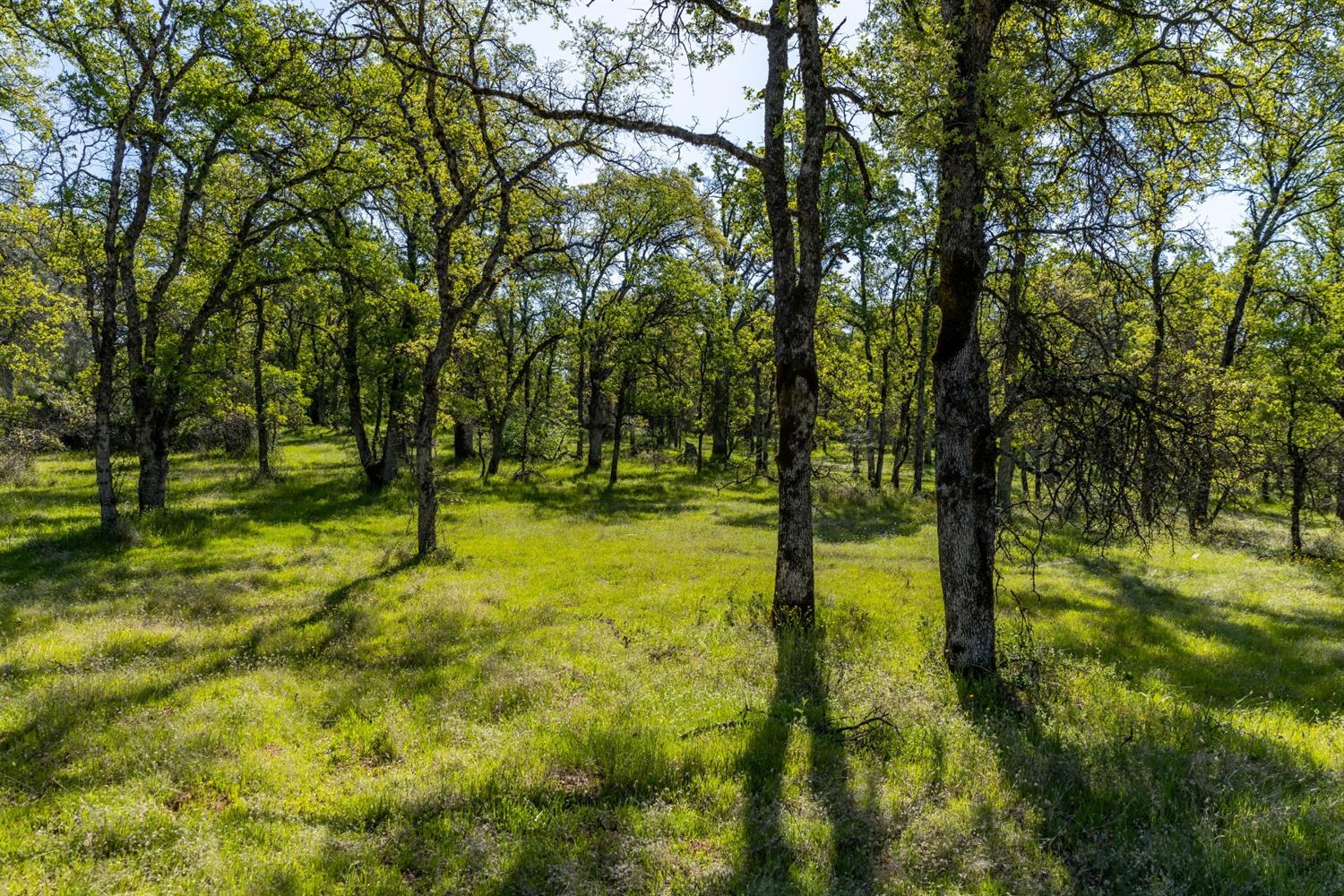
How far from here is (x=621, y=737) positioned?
6062mm

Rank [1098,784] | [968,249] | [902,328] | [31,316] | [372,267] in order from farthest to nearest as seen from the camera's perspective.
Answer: [902,328] < [31,316] < [372,267] < [968,249] < [1098,784]

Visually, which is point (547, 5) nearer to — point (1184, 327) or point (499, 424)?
point (499, 424)

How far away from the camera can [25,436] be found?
20.1 metres

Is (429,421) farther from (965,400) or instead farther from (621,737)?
(965,400)

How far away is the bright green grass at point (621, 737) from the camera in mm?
4367

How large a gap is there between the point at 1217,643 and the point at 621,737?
39.1ft

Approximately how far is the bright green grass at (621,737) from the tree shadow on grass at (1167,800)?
0.10ft

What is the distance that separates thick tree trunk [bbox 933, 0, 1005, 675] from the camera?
24.8 ft

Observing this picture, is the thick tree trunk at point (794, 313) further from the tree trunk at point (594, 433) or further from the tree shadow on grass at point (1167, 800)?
the tree trunk at point (594, 433)

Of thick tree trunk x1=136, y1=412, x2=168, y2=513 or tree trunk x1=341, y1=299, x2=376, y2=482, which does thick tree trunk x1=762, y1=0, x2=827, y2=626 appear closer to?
thick tree trunk x1=136, y1=412, x2=168, y2=513

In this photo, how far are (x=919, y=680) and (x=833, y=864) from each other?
13.1 ft

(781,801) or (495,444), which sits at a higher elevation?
(495,444)

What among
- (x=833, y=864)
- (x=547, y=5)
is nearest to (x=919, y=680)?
(x=833, y=864)

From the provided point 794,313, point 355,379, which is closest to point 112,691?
point 794,313
